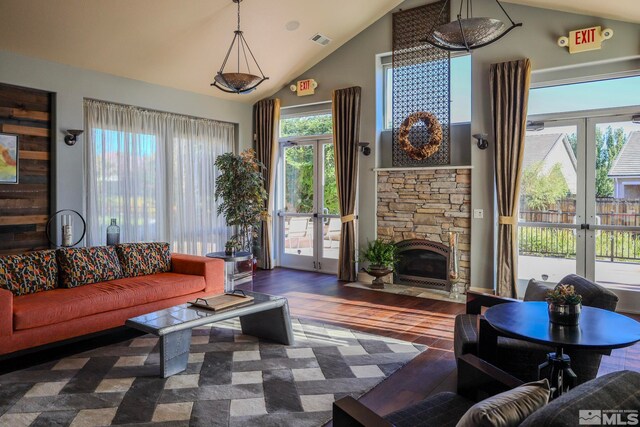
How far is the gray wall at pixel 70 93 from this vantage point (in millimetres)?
5184

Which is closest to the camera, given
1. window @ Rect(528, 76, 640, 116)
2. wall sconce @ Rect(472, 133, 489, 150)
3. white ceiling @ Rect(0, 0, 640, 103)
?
white ceiling @ Rect(0, 0, 640, 103)

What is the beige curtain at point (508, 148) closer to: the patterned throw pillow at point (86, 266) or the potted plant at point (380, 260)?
the potted plant at point (380, 260)

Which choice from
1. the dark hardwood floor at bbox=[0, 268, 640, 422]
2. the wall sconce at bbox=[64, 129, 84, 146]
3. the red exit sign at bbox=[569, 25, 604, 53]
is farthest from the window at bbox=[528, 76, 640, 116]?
the wall sconce at bbox=[64, 129, 84, 146]

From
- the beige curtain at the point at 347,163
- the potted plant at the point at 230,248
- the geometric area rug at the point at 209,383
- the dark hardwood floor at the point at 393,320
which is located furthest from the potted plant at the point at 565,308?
the potted plant at the point at 230,248

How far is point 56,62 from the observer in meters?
5.45

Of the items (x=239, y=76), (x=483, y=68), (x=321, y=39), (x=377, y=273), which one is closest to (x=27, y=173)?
(x=239, y=76)

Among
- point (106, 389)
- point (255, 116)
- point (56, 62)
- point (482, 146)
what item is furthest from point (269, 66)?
point (106, 389)

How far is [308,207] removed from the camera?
7.95 meters

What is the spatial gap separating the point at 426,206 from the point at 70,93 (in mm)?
4985

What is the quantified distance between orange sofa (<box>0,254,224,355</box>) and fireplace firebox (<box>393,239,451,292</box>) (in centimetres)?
289

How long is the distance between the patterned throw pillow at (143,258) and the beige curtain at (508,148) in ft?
13.8

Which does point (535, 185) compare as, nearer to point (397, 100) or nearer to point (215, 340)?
point (397, 100)

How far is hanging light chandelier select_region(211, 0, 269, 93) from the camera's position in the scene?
511 centimetres
